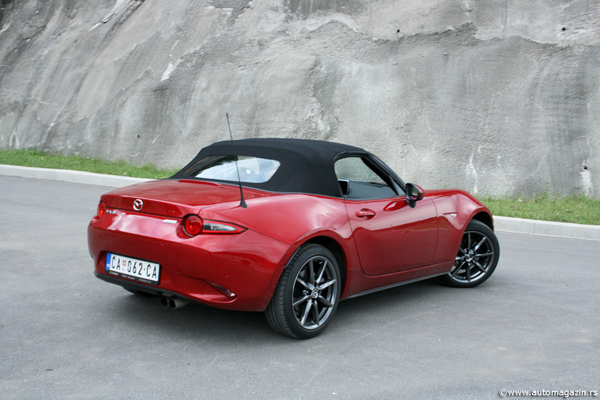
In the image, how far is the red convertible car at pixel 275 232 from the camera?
387 cm

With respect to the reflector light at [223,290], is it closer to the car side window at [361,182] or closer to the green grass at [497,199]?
the car side window at [361,182]

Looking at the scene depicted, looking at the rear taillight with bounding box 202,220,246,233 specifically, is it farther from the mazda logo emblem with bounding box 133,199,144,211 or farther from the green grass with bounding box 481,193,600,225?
the green grass with bounding box 481,193,600,225

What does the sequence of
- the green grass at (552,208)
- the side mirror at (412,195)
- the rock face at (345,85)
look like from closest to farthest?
the side mirror at (412,195)
the green grass at (552,208)
the rock face at (345,85)

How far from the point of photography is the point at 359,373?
3629 millimetres

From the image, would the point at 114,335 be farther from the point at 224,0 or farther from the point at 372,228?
the point at 224,0

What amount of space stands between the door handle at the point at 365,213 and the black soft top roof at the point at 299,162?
8.5 inches

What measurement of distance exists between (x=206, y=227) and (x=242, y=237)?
0.24 metres

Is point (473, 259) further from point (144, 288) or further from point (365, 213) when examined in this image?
point (144, 288)

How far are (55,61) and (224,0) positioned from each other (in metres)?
6.85

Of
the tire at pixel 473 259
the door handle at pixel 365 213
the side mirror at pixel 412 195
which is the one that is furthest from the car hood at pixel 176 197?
the tire at pixel 473 259

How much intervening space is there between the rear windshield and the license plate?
947 mm

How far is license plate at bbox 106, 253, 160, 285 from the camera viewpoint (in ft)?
13.1

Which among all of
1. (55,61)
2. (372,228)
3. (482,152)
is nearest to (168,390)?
(372,228)

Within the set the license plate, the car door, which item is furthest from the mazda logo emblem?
the car door
